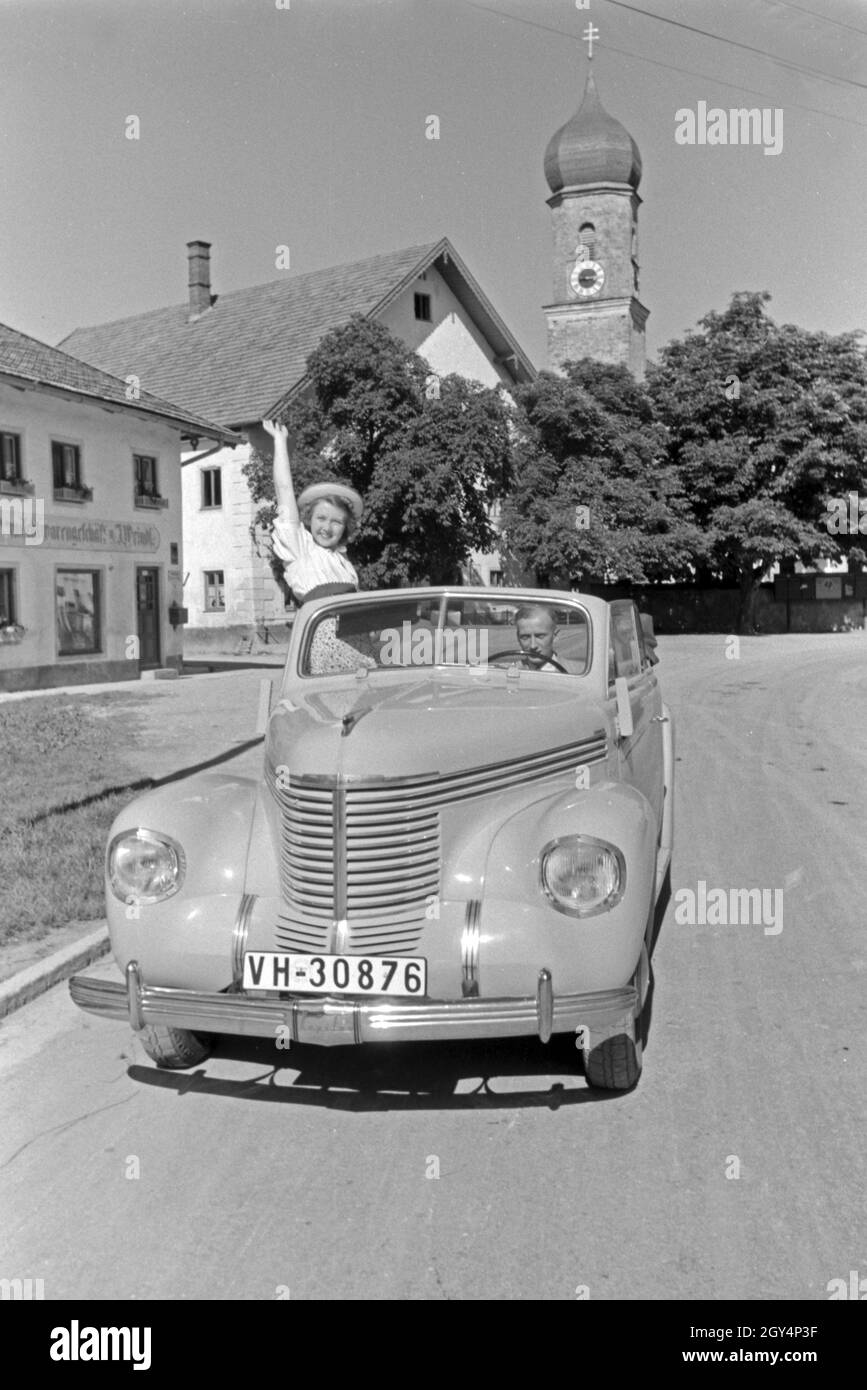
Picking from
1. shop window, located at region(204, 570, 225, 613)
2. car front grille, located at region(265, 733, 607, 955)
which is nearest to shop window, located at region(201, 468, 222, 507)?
shop window, located at region(204, 570, 225, 613)

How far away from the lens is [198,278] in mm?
41688

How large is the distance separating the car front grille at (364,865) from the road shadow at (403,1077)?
24.4 inches

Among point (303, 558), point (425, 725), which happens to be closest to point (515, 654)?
point (303, 558)

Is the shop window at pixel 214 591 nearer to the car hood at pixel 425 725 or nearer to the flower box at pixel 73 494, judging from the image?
the flower box at pixel 73 494

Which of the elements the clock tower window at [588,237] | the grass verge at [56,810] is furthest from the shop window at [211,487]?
the clock tower window at [588,237]

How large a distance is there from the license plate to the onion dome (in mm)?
56299

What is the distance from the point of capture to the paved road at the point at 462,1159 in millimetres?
2918

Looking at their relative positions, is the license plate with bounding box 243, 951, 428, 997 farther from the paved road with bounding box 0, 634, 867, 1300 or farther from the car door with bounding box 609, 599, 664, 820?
the car door with bounding box 609, 599, 664, 820

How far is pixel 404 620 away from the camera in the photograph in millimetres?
5191

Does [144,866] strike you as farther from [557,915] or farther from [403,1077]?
[557,915]

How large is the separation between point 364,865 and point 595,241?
54746mm

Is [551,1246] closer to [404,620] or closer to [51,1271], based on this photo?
[51,1271]

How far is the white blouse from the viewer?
5371 mm
